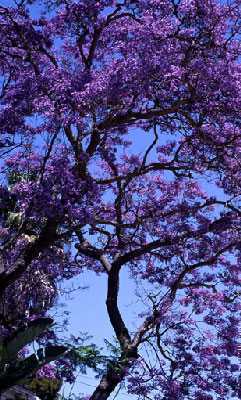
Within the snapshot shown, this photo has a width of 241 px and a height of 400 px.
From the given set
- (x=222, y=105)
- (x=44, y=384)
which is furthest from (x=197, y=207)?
(x=44, y=384)

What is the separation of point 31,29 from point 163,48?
2.85 meters

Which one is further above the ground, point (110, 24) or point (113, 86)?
point (110, 24)

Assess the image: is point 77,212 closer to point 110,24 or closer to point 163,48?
point 163,48

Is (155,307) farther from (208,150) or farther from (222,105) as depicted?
(222,105)

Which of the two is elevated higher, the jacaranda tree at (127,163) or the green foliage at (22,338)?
the jacaranda tree at (127,163)

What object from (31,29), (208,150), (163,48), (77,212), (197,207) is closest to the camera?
(77,212)

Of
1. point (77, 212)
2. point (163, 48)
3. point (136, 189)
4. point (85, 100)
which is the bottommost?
point (77, 212)

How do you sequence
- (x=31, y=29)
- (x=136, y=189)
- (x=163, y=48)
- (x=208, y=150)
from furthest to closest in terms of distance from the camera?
(x=136, y=189)
(x=208, y=150)
(x=31, y=29)
(x=163, y=48)

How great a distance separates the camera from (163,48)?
39.9ft

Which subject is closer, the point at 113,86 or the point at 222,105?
the point at 113,86

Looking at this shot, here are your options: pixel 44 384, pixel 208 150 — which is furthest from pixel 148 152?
pixel 44 384

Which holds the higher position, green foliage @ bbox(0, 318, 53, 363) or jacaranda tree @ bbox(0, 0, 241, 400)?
jacaranda tree @ bbox(0, 0, 241, 400)

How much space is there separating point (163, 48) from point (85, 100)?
1.83m

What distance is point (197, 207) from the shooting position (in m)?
15.8
